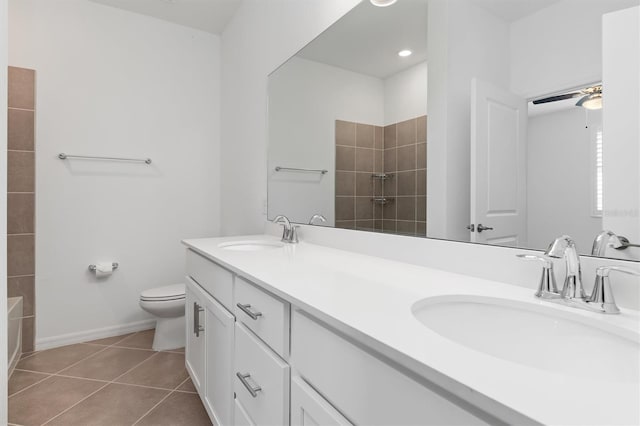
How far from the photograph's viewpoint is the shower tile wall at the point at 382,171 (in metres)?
1.25

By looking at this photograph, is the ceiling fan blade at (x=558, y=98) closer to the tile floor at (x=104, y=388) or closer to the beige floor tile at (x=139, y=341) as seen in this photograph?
the tile floor at (x=104, y=388)

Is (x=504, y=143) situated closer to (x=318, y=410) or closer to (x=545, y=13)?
(x=545, y=13)

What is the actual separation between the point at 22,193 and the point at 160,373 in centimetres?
153

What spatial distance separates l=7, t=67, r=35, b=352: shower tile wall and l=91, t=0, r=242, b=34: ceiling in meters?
0.86

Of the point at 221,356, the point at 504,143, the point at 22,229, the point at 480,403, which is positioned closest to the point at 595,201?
the point at 504,143

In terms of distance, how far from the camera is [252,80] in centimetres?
254

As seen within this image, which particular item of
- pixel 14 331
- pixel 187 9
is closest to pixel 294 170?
pixel 187 9

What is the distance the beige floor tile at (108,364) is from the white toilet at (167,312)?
0.38 ft

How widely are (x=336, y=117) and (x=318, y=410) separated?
1.34m

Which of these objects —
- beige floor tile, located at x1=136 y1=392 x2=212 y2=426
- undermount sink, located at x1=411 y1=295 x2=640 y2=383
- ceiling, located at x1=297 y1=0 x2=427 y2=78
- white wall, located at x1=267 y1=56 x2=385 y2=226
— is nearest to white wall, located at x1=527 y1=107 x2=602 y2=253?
undermount sink, located at x1=411 y1=295 x2=640 y2=383

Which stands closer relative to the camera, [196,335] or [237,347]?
[237,347]

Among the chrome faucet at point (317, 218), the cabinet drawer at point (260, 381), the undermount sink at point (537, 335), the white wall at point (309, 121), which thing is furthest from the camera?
the chrome faucet at point (317, 218)

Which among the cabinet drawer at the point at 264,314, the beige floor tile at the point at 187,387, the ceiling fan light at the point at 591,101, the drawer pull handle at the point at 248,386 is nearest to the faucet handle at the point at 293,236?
the cabinet drawer at the point at 264,314

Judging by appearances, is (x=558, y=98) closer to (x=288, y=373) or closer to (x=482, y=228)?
(x=482, y=228)
